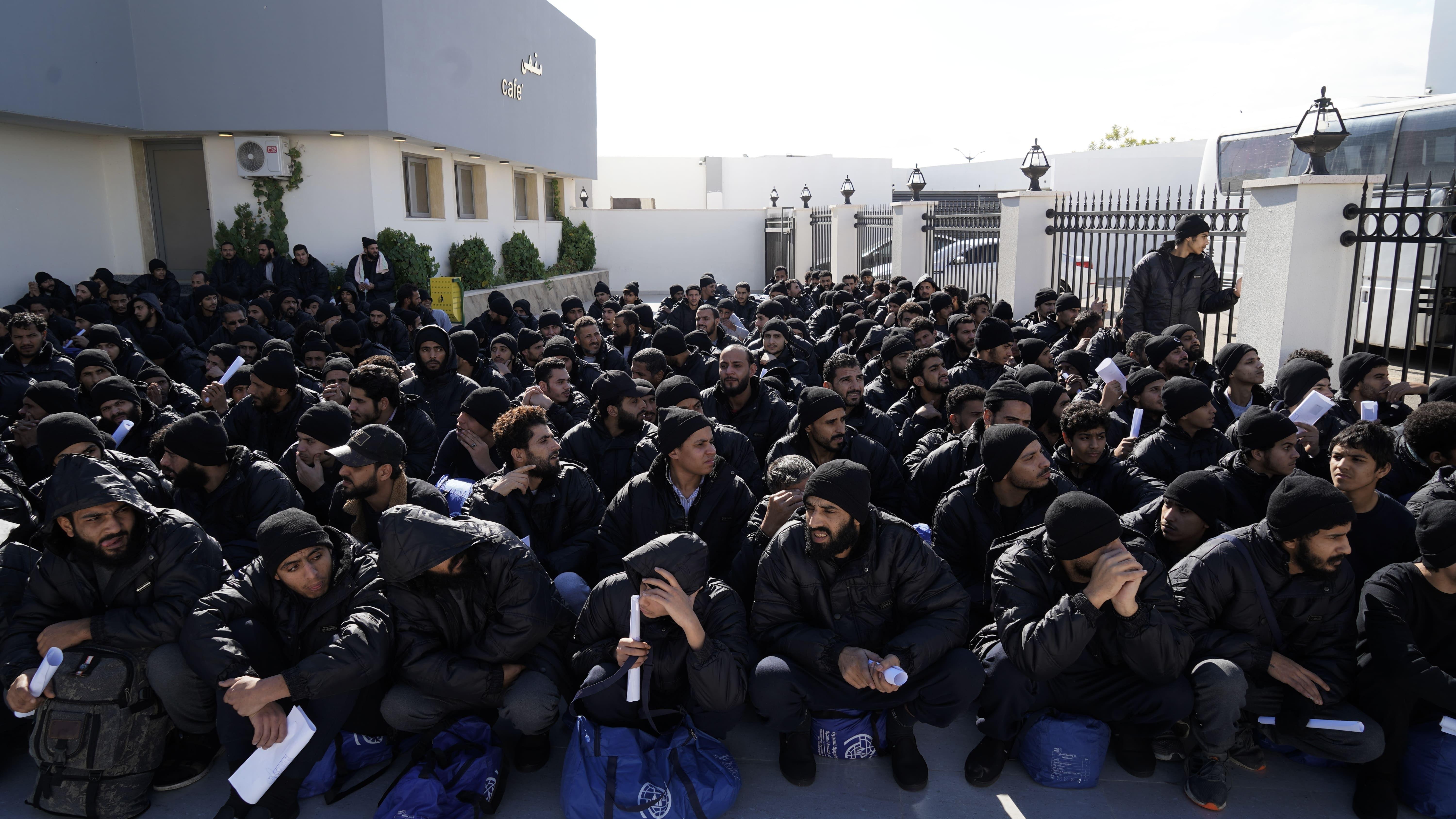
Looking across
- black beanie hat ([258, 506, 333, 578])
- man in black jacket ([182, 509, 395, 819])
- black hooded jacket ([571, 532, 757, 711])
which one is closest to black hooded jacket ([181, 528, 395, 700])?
man in black jacket ([182, 509, 395, 819])

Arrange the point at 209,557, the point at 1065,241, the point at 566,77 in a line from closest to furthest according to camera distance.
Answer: the point at 209,557 < the point at 1065,241 < the point at 566,77

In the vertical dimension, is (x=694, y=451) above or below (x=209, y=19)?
below

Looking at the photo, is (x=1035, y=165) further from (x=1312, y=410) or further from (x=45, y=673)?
(x=45, y=673)

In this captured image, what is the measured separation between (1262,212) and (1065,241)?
5.16 m

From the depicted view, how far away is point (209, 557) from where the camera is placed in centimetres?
377

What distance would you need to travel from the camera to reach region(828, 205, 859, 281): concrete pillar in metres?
21.3

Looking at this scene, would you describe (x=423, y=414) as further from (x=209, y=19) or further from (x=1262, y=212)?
(x=209, y=19)

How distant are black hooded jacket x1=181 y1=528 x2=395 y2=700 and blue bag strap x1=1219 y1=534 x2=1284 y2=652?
3.36 m

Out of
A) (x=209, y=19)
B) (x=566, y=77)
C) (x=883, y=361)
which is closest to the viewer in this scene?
(x=883, y=361)

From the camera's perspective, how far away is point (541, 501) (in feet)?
15.4

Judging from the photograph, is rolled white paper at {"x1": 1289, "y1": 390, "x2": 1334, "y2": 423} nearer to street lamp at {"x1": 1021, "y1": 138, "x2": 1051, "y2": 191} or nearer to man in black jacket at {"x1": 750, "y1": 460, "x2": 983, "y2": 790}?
man in black jacket at {"x1": 750, "y1": 460, "x2": 983, "y2": 790}

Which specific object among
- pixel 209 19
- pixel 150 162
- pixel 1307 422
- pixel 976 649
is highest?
pixel 209 19

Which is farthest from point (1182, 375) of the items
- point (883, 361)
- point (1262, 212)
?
point (1262, 212)

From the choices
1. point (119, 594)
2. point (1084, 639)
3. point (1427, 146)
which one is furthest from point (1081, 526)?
point (1427, 146)
